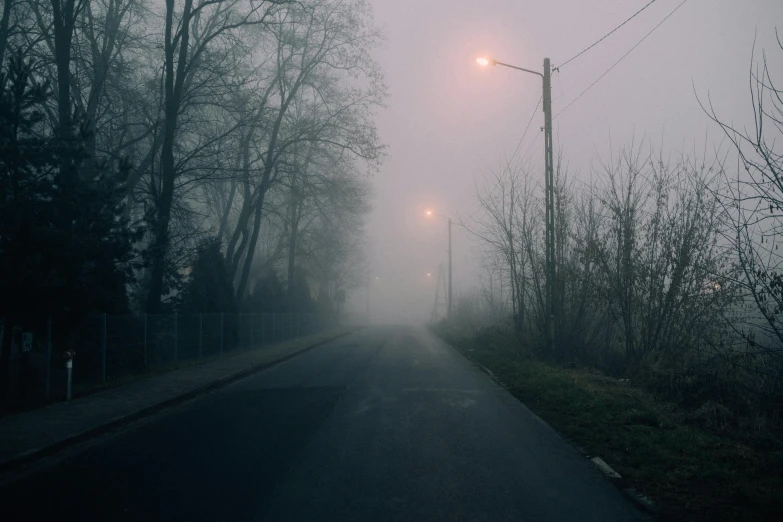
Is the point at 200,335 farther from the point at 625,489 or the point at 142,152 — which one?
the point at 625,489

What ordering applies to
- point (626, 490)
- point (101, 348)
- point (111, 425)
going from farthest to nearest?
point (101, 348), point (111, 425), point (626, 490)

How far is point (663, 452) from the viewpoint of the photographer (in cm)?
691

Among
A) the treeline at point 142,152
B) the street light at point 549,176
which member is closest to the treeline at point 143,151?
the treeline at point 142,152

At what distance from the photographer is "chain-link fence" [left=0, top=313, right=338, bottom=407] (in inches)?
452

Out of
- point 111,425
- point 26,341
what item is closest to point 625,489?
point 111,425

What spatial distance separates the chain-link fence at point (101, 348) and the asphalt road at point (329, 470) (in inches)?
127

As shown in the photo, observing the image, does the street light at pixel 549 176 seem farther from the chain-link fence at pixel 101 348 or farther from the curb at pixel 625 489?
the chain-link fence at pixel 101 348

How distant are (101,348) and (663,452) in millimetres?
12171

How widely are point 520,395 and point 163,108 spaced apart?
47.1 feet

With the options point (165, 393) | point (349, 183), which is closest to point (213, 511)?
point (165, 393)

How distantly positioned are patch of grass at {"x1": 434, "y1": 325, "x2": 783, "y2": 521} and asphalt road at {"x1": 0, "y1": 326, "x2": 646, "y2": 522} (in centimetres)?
46

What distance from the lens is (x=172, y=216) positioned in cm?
1994

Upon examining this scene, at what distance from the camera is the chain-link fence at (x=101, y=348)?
452 inches

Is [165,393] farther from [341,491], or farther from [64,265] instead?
[341,491]
